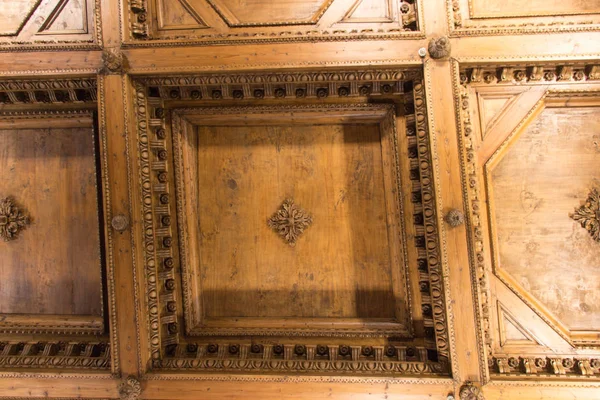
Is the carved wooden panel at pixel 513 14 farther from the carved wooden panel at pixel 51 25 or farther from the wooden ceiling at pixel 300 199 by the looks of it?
the carved wooden panel at pixel 51 25

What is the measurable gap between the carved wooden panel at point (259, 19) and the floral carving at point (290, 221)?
1565 mm

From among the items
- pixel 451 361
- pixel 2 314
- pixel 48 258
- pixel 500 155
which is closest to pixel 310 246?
pixel 451 361

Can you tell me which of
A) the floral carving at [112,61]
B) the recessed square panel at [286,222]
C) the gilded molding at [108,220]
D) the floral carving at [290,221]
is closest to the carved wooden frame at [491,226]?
the recessed square panel at [286,222]

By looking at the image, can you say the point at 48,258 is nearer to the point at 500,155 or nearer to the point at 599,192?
the point at 500,155

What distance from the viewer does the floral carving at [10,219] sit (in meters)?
3.47

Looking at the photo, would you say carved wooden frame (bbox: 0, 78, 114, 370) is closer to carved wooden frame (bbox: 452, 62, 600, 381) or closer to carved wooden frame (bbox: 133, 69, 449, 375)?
carved wooden frame (bbox: 133, 69, 449, 375)

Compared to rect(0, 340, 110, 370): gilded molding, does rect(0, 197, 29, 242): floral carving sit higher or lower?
higher

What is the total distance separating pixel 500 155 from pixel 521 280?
3.92ft

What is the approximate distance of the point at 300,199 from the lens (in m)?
3.49

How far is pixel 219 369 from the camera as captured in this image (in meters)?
3.06

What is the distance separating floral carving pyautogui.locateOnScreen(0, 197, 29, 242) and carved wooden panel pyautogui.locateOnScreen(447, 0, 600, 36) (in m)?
4.52

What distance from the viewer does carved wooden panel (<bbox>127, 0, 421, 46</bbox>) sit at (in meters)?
2.98

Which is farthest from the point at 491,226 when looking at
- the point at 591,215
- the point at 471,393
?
the point at 471,393

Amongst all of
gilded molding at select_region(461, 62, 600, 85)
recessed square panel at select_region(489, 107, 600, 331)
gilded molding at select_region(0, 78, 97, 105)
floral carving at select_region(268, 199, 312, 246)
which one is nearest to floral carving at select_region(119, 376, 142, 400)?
floral carving at select_region(268, 199, 312, 246)
